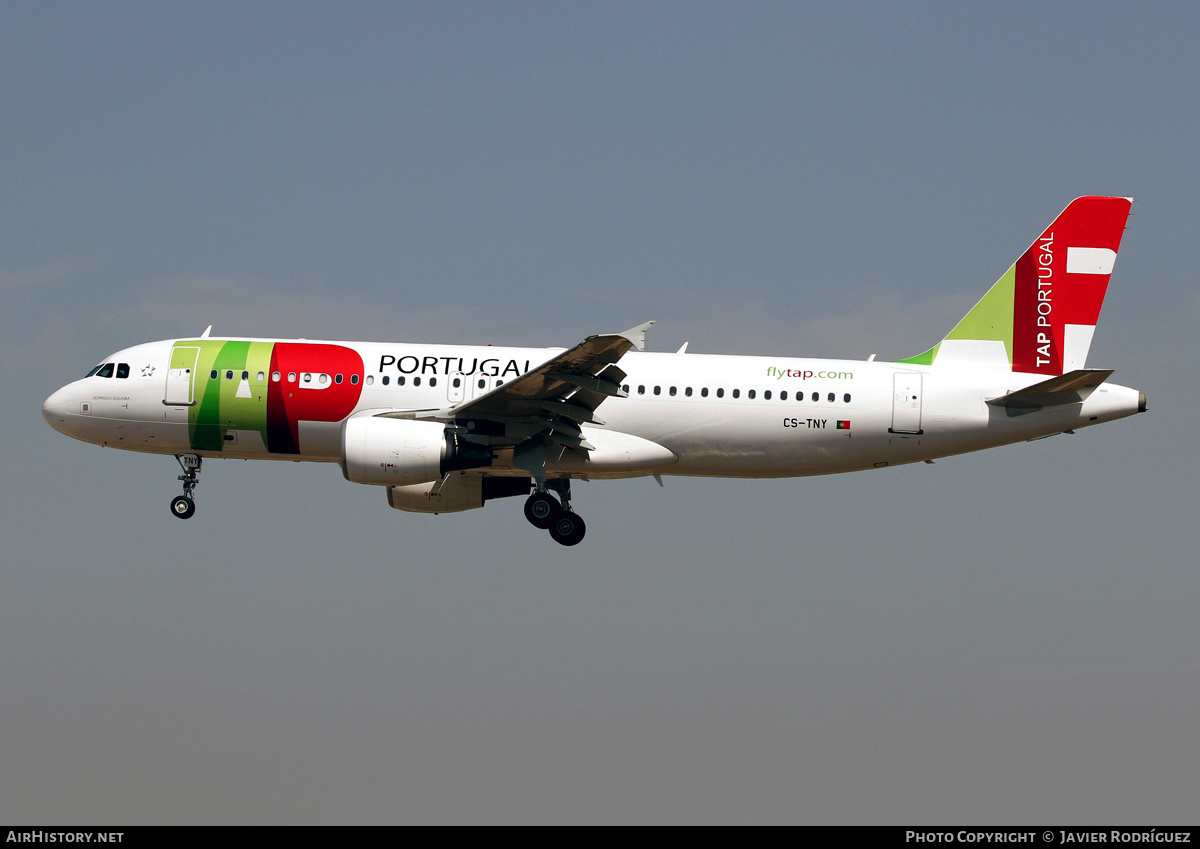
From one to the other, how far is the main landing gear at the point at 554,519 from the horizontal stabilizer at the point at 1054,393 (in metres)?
10.9

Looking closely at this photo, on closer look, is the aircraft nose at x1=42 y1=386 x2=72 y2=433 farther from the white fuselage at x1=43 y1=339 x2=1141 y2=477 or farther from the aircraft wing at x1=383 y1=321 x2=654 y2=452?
the aircraft wing at x1=383 y1=321 x2=654 y2=452

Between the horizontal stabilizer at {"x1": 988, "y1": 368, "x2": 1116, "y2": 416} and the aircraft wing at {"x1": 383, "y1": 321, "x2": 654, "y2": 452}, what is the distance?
989 cm

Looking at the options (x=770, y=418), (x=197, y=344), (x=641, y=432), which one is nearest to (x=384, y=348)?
(x=197, y=344)

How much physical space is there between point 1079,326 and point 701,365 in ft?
34.1

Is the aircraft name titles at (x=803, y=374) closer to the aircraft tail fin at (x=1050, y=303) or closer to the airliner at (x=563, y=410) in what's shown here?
the airliner at (x=563, y=410)

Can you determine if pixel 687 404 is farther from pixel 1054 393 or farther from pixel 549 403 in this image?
pixel 1054 393

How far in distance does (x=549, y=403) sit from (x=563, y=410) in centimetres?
40

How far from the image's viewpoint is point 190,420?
110 ft

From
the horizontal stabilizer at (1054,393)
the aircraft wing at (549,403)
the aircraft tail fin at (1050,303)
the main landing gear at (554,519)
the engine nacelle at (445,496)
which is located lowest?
the main landing gear at (554,519)

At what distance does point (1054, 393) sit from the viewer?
33031mm

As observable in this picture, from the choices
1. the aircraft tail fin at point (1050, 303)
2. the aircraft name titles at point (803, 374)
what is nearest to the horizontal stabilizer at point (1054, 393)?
the aircraft tail fin at point (1050, 303)

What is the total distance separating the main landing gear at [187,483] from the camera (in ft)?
113

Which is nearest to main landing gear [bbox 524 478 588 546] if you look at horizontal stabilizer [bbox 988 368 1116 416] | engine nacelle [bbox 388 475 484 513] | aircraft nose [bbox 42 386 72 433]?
engine nacelle [bbox 388 475 484 513]

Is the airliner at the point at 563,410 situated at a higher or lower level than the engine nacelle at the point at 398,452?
higher
